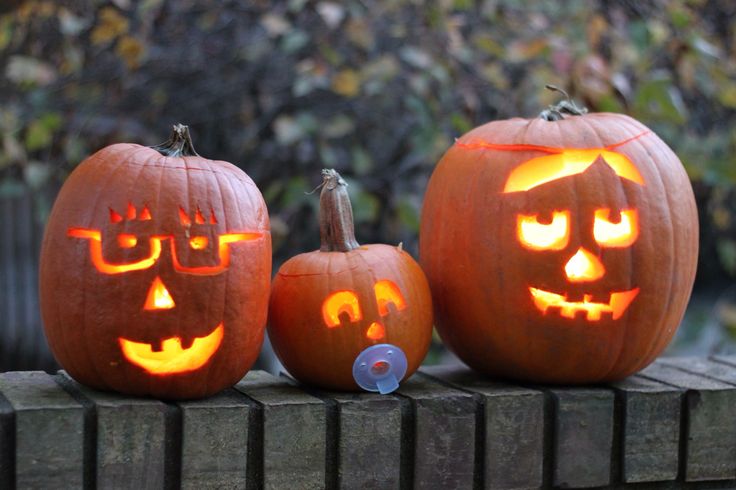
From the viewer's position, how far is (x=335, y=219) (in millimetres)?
2348

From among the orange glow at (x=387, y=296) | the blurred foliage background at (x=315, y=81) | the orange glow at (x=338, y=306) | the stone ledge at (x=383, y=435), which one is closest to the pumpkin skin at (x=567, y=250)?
the stone ledge at (x=383, y=435)

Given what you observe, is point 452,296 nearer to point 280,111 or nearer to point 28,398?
point 28,398

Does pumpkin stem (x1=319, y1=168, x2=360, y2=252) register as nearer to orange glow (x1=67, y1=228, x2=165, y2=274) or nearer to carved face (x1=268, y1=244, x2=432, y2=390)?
carved face (x1=268, y1=244, x2=432, y2=390)

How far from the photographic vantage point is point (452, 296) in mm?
2432

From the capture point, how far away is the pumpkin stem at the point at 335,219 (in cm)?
235

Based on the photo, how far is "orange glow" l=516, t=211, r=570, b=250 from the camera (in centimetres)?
229

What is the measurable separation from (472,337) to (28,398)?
1.06 metres

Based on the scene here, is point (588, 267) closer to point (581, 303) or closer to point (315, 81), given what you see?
point (581, 303)

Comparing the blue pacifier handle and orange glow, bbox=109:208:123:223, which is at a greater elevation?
orange glow, bbox=109:208:123:223

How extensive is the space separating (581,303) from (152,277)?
3.31 feet

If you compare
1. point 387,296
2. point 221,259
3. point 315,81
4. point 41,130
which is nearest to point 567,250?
point 387,296

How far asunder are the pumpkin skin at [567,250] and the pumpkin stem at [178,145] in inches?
26.3

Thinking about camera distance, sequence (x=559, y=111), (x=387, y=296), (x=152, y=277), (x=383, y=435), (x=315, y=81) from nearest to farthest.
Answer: (x=152, y=277), (x=383, y=435), (x=387, y=296), (x=559, y=111), (x=315, y=81)

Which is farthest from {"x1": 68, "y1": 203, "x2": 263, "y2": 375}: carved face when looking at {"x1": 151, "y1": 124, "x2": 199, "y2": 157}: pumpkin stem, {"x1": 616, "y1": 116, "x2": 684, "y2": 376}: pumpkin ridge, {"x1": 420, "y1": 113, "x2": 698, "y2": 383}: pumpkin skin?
{"x1": 616, "y1": 116, "x2": 684, "y2": 376}: pumpkin ridge
